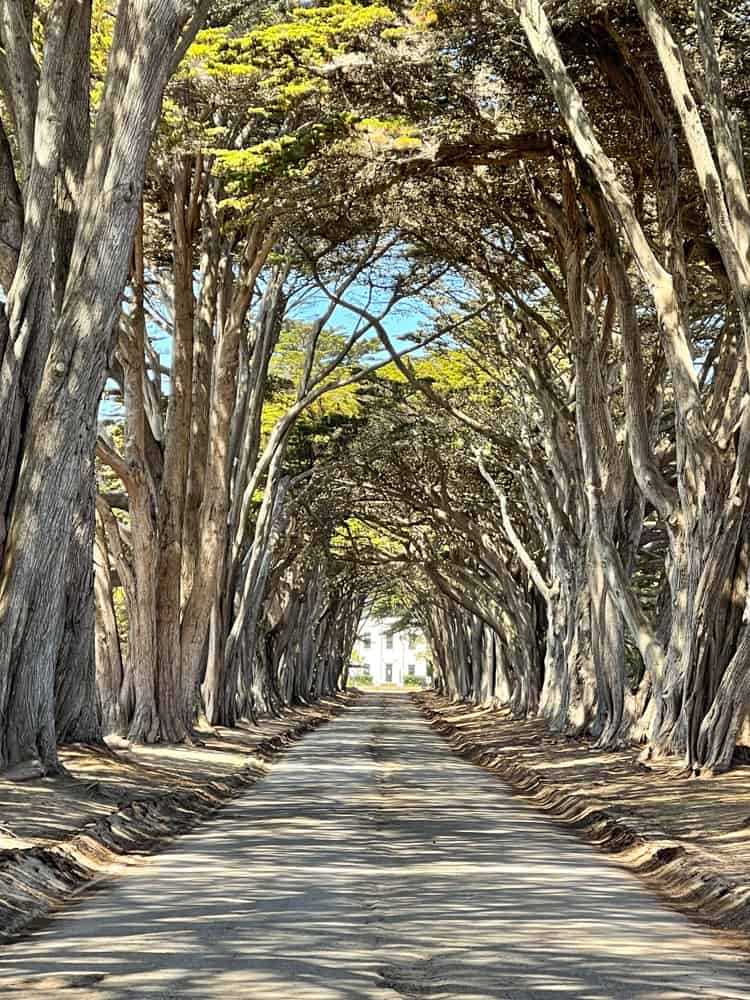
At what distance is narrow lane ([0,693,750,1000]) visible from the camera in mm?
5648

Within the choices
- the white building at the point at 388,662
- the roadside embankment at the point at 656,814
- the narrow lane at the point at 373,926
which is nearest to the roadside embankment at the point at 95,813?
the narrow lane at the point at 373,926

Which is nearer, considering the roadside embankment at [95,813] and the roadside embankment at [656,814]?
the roadside embankment at [95,813]

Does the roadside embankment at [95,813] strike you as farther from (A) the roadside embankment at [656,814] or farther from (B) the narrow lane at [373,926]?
(A) the roadside embankment at [656,814]

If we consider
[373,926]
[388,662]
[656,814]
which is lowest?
[373,926]

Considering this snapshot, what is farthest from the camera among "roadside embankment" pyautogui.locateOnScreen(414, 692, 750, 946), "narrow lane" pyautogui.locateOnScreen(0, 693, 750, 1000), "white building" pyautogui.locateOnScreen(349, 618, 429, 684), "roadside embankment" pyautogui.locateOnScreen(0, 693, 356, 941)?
"white building" pyautogui.locateOnScreen(349, 618, 429, 684)

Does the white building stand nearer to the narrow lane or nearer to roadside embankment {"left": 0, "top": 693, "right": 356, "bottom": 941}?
roadside embankment {"left": 0, "top": 693, "right": 356, "bottom": 941}

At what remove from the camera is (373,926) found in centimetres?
709

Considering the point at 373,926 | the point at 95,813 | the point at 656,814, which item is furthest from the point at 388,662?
the point at 373,926

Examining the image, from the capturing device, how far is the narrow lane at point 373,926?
18.5 ft

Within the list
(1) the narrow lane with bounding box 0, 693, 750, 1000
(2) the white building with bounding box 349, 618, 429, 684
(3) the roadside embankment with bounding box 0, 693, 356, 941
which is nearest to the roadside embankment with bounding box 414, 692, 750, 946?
(1) the narrow lane with bounding box 0, 693, 750, 1000

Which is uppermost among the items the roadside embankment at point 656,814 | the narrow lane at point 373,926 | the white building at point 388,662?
the white building at point 388,662

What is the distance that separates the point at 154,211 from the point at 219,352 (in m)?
2.55

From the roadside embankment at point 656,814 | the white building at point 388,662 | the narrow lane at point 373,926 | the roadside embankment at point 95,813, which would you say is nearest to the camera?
the narrow lane at point 373,926

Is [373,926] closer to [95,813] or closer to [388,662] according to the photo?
[95,813]
